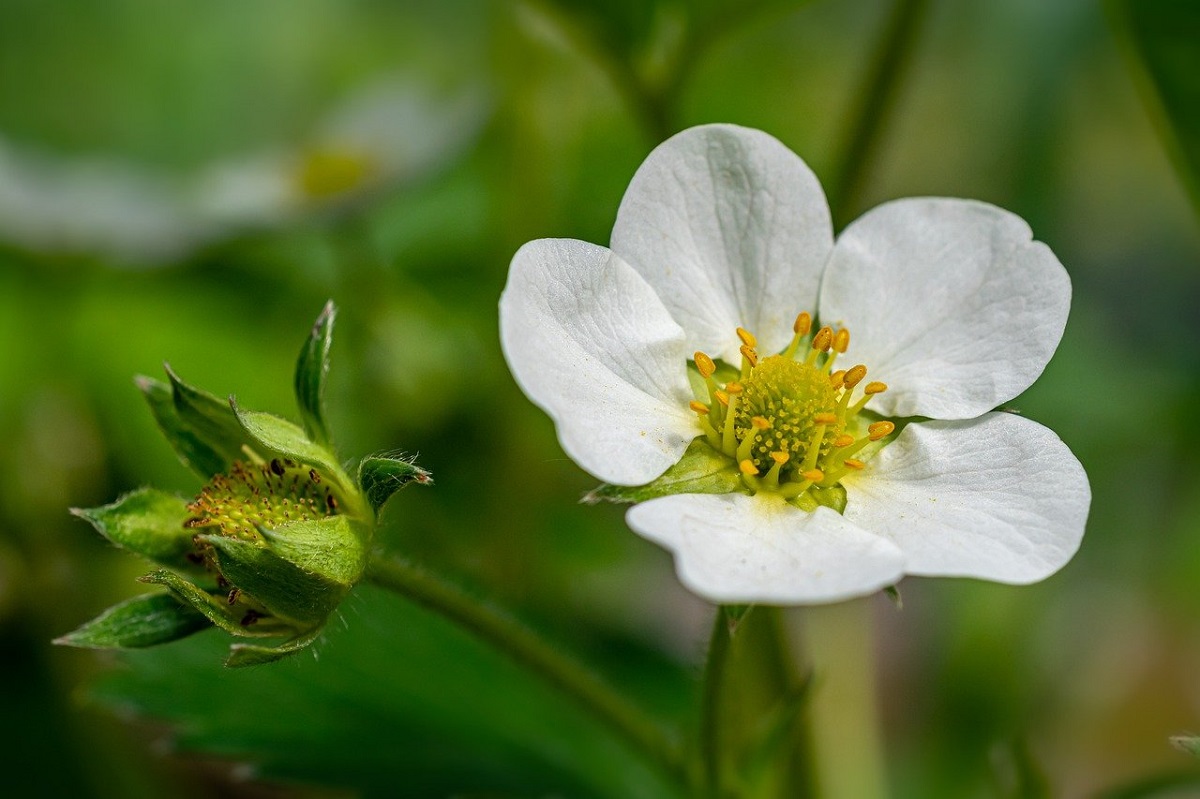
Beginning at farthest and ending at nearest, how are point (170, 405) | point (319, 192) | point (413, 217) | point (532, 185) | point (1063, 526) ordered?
point (413, 217), point (319, 192), point (532, 185), point (170, 405), point (1063, 526)

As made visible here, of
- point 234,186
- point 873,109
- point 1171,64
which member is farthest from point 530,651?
point 234,186

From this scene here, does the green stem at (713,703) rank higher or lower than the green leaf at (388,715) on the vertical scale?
higher

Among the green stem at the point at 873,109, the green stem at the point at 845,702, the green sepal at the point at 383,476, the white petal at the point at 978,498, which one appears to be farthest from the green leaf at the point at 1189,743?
the green stem at the point at 845,702

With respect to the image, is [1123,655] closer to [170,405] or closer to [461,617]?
[461,617]

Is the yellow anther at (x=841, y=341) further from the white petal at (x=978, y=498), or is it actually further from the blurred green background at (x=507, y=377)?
the blurred green background at (x=507, y=377)

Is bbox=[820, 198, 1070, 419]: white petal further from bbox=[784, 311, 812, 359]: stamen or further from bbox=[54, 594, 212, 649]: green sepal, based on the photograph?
bbox=[54, 594, 212, 649]: green sepal

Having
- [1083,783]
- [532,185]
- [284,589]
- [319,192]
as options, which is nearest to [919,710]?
[1083,783]
